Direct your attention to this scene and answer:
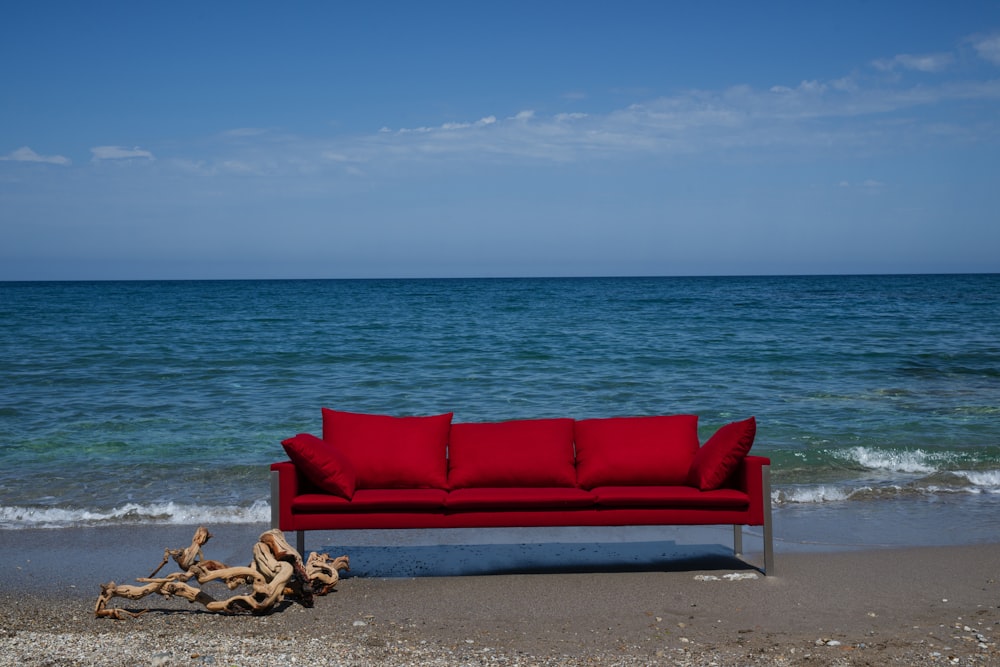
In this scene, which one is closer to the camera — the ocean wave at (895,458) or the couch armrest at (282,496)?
the couch armrest at (282,496)

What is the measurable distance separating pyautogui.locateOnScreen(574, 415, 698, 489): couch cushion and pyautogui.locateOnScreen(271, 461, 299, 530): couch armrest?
163 cm

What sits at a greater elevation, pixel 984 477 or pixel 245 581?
pixel 245 581

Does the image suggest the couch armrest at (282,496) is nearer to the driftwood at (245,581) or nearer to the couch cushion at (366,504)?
the couch cushion at (366,504)

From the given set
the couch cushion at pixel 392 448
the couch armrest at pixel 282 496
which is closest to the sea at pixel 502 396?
the couch cushion at pixel 392 448

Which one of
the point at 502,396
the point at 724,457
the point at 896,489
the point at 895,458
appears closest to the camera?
the point at 724,457

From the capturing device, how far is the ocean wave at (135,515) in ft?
21.0

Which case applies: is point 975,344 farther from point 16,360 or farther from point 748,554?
point 16,360

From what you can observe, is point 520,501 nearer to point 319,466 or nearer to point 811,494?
point 319,466

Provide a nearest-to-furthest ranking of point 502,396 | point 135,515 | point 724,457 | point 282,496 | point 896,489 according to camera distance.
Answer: point 282,496 < point 724,457 < point 135,515 < point 896,489 < point 502,396

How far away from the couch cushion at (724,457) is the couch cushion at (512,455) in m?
0.76

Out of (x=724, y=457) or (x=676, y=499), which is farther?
(x=724, y=457)

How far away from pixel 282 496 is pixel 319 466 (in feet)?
0.79

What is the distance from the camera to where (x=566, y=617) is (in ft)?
13.9

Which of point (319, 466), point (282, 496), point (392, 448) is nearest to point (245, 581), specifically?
point (282, 496)
